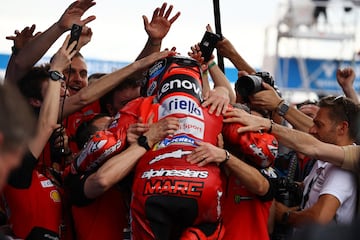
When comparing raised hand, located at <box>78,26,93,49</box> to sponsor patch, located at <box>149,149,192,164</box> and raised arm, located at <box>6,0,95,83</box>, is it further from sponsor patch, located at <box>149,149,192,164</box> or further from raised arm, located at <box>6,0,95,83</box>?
sponsor patch, located at <box>149,149,192,164</box>

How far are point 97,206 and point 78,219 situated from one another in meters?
0.12

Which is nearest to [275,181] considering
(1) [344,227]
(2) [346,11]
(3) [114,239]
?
(3) [114,239]

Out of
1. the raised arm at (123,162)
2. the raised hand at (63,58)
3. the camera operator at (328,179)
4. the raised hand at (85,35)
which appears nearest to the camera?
the raised arm at (123,162)

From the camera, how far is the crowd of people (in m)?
3.71

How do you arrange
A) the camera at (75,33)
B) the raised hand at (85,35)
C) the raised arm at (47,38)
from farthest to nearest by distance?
the raised hand at (85,35) → the raised arm at (47,38) → the camera at (75,33)

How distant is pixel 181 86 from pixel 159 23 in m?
0.88

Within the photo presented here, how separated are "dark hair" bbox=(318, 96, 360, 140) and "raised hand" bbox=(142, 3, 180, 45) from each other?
1.00m

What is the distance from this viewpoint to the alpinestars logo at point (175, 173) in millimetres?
3654

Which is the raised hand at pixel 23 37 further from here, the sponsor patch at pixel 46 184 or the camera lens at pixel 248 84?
the camera lens at pixel 248 84

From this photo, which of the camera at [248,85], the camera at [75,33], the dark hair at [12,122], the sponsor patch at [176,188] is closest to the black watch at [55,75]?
the camera at [75,33]

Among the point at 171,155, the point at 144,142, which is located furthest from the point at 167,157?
the point at 144,142

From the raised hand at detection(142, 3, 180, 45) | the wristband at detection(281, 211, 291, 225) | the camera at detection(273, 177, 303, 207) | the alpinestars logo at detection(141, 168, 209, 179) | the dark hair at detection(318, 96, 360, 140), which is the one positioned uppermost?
the raised hand at detection(142, 3, 180, 45)

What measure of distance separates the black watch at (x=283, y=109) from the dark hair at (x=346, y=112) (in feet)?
0.69

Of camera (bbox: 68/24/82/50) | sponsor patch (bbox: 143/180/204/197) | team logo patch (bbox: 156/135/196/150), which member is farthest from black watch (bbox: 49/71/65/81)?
sponsor patch (bbox: 143/180/204/197)
